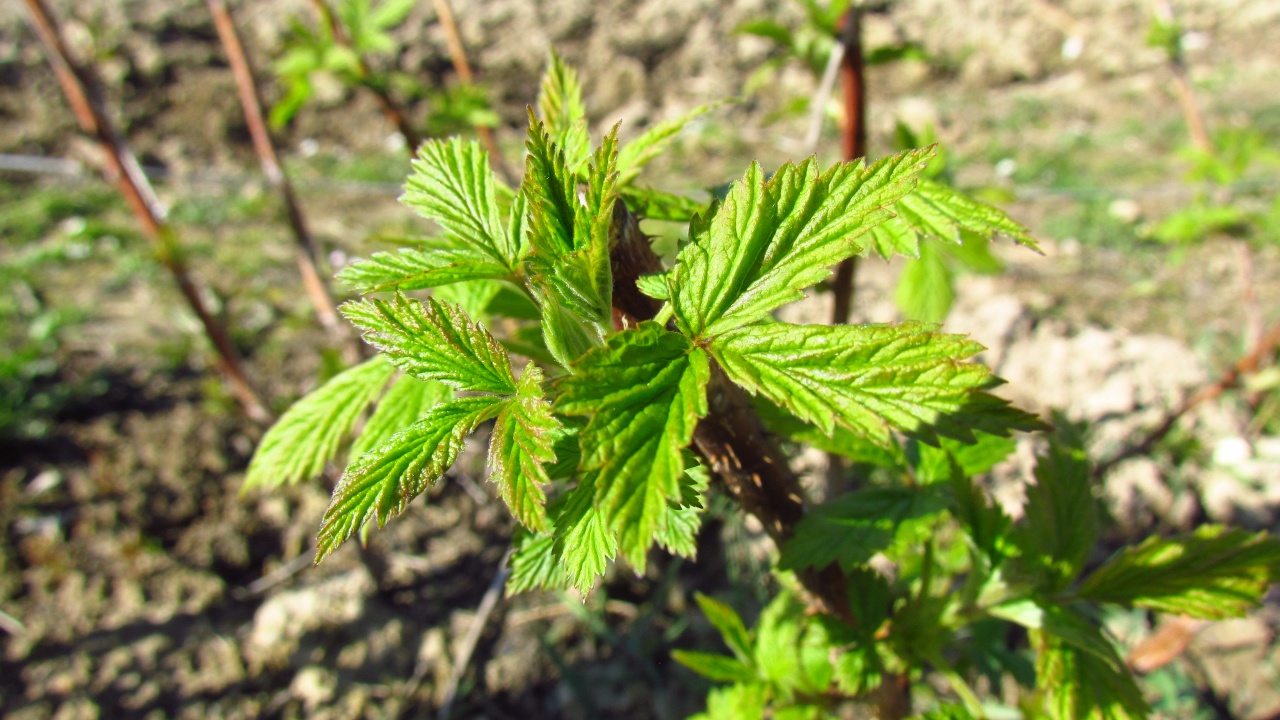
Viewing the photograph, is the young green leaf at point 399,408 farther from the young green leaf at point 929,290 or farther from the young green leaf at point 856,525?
the young green leaf at point 929,290

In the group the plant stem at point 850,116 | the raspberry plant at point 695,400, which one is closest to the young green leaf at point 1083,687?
the raspberry plant at point 695,400

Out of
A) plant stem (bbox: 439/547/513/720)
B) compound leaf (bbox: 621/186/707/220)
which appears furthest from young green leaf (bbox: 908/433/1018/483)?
plant stem (bbox: 439/547/513/720)

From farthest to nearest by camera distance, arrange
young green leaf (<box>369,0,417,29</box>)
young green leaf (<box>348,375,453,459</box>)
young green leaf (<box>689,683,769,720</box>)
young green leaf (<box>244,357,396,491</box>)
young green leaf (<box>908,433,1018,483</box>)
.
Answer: young green leaf (<box>369,0,417,29</box>) → young green leaf (<box>689,683,769,720</box>) → young green leaf (<box>908,433,1018,483</box>) → young green leaf (<box>244,357,396,491</box>) → young green leaf (<box>348,375,453,459</box>)

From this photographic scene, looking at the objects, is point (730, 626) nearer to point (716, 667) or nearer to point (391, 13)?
point (716, 667)

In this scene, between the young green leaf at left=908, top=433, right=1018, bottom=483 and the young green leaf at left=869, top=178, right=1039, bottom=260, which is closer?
the young green leaf at left=869, top=178, right=1039, bottom=260

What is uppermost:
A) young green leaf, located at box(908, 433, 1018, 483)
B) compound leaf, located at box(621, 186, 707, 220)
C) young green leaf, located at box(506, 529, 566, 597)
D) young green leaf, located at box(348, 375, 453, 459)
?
Result: compound leaf, located at box(621, 186, 707, 220)

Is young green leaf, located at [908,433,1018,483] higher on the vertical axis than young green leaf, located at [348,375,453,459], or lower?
lower

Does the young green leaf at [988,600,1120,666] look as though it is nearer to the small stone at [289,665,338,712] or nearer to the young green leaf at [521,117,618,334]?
the young green leaf at [521,117,618,334]

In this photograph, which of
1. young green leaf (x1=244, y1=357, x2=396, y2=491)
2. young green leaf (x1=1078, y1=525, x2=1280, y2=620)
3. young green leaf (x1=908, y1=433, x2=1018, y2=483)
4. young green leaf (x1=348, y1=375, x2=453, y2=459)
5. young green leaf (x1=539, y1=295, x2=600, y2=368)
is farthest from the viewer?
young green leaf (x1=908, y1=433, x2=1018, y2=483)
